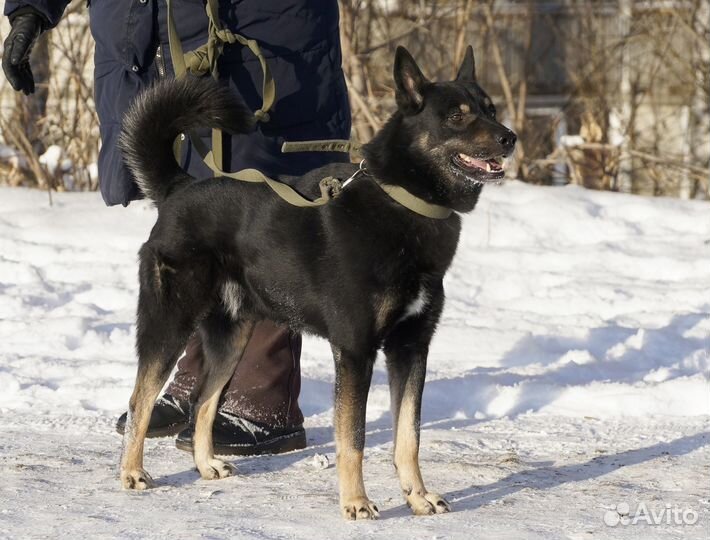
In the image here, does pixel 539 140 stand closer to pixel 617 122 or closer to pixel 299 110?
pixel 617 122

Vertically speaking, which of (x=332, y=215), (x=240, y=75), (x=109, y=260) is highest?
(x=240, y=75)

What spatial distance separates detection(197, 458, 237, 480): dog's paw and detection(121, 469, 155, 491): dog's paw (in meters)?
0.23

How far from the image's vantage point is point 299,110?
13.8 ft

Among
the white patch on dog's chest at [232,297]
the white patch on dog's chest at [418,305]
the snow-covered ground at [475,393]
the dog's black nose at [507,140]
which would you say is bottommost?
the snow-covered ground at [475,393]

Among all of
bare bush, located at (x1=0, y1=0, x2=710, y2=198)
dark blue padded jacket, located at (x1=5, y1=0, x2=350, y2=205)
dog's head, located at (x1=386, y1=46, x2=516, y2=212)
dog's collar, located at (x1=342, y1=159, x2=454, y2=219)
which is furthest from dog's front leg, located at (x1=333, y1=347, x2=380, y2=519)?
bare bush, located at (x1=0, y1=0, x2=710, y2=198)

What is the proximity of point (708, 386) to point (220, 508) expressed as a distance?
101 inches

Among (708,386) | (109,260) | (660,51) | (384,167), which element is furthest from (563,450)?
(660,51)

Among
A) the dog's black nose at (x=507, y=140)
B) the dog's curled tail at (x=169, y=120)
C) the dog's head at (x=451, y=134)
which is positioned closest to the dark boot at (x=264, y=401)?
the dog's curled tail at (x=169, y=120)

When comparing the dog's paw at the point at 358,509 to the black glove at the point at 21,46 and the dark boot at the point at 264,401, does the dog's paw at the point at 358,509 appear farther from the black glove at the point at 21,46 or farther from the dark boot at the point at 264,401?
the black glove at the point at 21,46

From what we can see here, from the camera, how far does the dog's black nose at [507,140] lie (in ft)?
11.0

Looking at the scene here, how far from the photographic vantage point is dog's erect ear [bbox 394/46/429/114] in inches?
136

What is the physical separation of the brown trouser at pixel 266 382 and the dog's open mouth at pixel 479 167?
1.16 metres

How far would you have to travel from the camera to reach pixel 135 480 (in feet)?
11.7

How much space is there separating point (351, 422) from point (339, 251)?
52 centimetres
